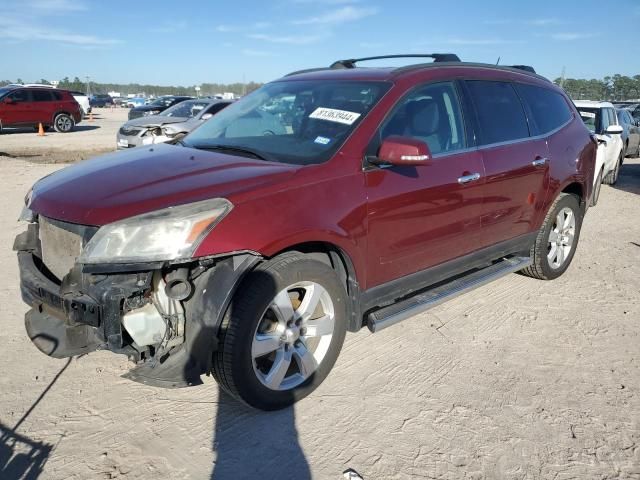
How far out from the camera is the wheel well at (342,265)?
122 inches

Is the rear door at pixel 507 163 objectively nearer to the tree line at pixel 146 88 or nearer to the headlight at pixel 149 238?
the headlight at pixel 149 238

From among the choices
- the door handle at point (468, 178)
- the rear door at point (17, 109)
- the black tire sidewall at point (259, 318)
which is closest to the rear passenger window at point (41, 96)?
the rear door at point (17, 109)

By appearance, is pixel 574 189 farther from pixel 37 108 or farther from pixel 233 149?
pixel 37 108

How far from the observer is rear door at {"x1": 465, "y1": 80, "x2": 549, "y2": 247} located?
4.09 meters

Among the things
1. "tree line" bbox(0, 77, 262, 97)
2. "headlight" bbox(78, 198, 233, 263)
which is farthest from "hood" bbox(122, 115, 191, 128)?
"tree line" bbox(0, 77, 262, 97)

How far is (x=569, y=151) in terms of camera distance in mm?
4977

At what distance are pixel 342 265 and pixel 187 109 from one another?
44.0 feet

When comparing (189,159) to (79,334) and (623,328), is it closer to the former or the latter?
(79,334)

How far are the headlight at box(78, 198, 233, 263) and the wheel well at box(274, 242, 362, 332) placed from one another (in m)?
0.63

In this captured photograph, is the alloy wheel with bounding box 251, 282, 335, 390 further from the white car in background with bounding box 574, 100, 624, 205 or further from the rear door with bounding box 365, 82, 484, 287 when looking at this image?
the white car in background with bounding box 574, 100, 624, 205

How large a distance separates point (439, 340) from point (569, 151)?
7.75ft

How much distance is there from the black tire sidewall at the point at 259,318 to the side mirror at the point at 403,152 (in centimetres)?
74

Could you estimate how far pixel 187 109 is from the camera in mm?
15438

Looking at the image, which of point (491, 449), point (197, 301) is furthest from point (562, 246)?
point (197, 301)
